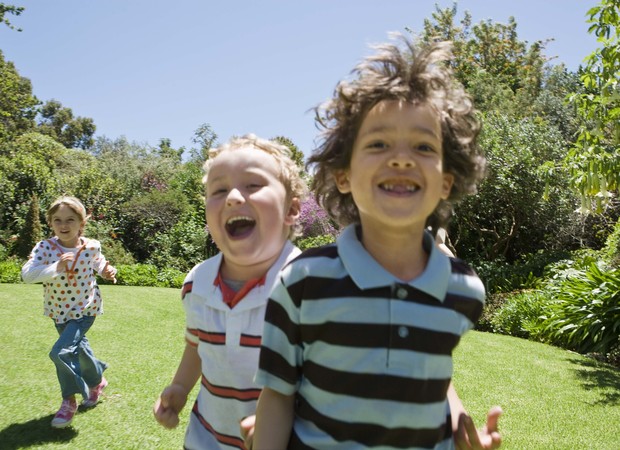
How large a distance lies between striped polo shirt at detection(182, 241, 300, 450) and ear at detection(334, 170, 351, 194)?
473 mm

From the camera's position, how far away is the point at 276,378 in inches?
55.9

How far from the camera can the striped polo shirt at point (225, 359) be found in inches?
73.5

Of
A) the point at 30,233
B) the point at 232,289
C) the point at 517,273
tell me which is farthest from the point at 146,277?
the point at 232,289

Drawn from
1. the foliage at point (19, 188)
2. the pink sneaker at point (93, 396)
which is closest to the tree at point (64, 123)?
the foliage at point (19, 188)

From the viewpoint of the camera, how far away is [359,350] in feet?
4.48

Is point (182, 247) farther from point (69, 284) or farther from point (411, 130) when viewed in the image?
point (411, 130)

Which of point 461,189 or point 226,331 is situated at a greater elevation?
point 461,189

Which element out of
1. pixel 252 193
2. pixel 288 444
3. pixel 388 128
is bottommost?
pixel 288 444

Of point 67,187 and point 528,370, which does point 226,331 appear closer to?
point 528,370

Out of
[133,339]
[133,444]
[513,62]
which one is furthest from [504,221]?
[513,62]

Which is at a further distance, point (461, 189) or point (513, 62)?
point (513, 62)

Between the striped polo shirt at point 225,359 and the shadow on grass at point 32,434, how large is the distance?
2.84m

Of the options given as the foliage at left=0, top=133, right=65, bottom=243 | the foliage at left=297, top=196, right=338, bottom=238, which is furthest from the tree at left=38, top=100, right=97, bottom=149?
the foliage at left=297, top=196, right=338, bottom=238

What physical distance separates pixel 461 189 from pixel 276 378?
78 centimetres
